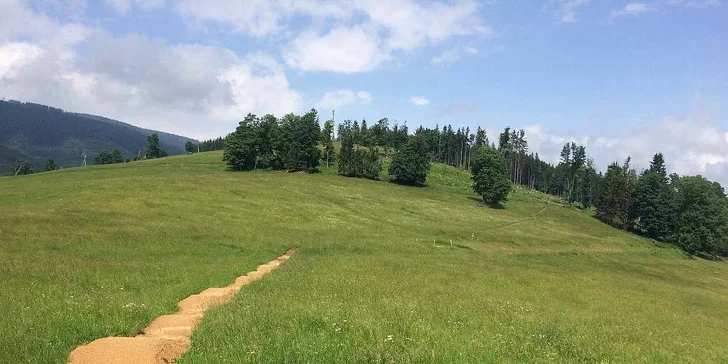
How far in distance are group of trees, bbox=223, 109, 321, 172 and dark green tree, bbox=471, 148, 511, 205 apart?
160ft

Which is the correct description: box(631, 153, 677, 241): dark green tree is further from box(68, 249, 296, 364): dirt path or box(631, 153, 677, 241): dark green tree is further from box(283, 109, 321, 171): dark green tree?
box(68, 249, 296, 364): dirt path

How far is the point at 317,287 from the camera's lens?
76.3 feet

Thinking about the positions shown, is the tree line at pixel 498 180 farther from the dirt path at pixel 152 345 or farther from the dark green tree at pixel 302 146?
the dirt path at pixel 152 345

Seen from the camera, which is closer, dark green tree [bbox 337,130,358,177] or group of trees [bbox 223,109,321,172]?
group of trees [bbox 223,109,321,172]

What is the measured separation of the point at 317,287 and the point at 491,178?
104 m

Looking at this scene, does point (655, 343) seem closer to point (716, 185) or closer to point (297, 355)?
point (297, 355)

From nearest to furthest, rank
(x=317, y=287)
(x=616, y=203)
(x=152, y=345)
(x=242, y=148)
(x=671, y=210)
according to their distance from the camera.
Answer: (x=152, y=345) → (x=317, y=287) → (x=671, y=210) → (x=616, y=203) → (x=242, y=148)

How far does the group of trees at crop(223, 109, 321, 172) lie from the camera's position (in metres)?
133

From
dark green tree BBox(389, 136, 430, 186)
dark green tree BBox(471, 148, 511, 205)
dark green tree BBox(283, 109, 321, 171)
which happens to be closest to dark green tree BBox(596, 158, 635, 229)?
dark green tree BBox(471, 148, 511, 205)

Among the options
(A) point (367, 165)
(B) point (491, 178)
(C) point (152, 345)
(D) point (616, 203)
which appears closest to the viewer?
(C) point (152, 345)

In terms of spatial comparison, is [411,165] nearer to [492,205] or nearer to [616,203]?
[492,205]

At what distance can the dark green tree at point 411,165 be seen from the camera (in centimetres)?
13650

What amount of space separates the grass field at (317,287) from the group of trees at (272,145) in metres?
55.8

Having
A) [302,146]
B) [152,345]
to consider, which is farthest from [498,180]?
[152,345]
